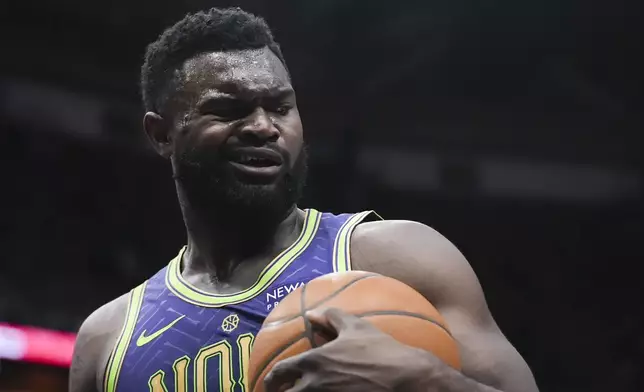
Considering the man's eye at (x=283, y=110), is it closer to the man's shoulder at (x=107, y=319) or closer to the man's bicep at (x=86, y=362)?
the man's shoulder at (x=107, y=319)

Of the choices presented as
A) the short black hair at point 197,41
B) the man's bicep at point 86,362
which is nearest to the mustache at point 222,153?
the short black hair at point 197,41

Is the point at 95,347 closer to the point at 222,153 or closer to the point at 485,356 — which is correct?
the point at 222,153

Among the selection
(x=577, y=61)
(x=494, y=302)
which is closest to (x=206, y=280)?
(x=494, y=302)

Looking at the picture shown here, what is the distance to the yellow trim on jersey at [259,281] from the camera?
2.17m

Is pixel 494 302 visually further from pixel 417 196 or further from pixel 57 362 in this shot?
pixel 57 362

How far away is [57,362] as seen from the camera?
7746 mm

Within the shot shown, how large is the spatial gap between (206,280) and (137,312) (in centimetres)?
22

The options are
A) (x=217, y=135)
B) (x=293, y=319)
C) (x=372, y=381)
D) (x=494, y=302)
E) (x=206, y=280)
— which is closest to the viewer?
(x=372, y=381)

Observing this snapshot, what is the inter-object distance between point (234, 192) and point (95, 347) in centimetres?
65

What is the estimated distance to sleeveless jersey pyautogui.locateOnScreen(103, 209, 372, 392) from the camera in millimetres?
2062

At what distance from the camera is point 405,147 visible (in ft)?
26.7

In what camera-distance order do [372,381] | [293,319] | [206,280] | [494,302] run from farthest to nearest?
[494,302] → [206,280] → [293,319] → [372,381]

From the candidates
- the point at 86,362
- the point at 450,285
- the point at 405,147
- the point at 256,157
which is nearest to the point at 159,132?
the point at 256,157

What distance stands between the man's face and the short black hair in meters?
0.04
